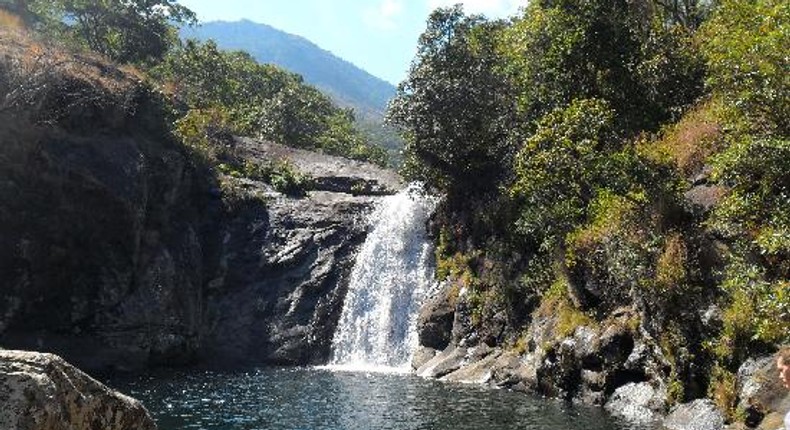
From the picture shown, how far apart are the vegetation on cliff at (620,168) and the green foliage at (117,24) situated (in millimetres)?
33295

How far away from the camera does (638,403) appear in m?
20.8

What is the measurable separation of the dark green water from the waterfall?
20.0ft

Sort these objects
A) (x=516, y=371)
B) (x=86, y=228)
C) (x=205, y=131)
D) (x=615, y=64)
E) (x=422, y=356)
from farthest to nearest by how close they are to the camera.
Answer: (x=205, y=131)
(x=86, y=228)
(x=422, y=356)
(x=615, y=64)
(x=516, y=371)

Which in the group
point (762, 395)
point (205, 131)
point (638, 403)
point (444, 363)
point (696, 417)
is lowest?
point (444, 363)

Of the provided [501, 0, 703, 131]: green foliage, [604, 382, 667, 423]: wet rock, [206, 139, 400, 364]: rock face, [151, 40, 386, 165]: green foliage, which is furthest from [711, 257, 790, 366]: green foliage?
[151, 40, 386, 165]: green foliage

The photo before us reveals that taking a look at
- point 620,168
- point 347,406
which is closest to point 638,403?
point 620,168

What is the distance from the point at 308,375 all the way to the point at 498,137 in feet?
52.1

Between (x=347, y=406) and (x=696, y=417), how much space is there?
11.1 metres

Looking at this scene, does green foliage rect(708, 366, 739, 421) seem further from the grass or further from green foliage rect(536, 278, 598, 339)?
the grass

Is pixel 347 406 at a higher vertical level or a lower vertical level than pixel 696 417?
lower

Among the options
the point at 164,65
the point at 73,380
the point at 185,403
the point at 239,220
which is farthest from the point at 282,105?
the point at 73,380

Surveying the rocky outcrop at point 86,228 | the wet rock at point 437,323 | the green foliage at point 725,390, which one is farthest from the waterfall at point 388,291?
the green foliage at point 725,390

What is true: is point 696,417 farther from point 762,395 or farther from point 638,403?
point 638,403

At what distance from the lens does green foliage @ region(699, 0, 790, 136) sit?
16344 millimetres
